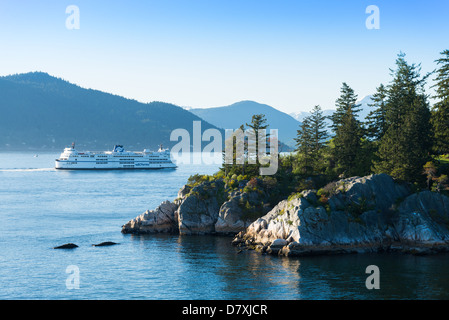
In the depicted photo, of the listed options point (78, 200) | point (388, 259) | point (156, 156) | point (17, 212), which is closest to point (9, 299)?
point (388, 259)

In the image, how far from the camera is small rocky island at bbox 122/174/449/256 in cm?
5647

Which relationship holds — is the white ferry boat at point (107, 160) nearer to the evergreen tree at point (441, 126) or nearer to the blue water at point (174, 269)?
the blue water at point (174, 269)

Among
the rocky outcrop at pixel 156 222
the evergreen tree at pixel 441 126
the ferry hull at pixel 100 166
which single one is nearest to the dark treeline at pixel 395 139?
the evergreen tree at pixel 441 126

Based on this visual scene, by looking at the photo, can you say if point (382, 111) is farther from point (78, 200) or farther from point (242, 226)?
point (78, 200)

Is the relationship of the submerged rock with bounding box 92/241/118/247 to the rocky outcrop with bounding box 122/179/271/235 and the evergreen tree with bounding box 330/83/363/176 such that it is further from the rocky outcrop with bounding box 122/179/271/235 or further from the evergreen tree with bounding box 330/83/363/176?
the evergreen tree with bounding box 330/83/363/176

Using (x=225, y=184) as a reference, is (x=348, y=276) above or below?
below

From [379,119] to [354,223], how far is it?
36.4m

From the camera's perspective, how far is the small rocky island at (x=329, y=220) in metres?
Result: 56.5

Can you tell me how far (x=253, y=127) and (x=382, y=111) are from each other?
81.5 feet

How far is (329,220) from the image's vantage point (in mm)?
57375

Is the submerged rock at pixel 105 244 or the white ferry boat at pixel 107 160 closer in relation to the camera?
the submerged rock at pixel 105 244

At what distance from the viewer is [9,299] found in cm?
4022

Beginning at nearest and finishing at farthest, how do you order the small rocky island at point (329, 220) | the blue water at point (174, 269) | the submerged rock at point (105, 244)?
1. the blue water at point (174, 269)
2. the small rocky island at point (329, 220)
3. the submerged rock at point (105, 244)

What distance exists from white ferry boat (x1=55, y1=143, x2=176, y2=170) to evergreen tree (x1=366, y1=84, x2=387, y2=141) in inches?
4858
